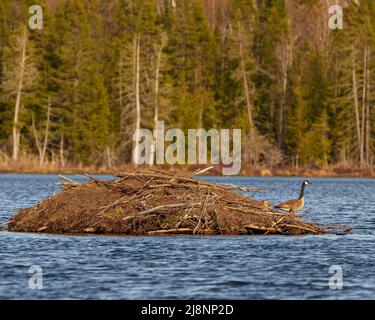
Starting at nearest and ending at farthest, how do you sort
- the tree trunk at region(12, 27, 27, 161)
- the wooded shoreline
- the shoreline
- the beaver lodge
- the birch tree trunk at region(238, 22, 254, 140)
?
the beaver lodge → the wooded shoreline → the shoreline → the tree trunk at region(12, 27, 27, 161) → the birch tree trunk at region(238, 22, 254, 140)

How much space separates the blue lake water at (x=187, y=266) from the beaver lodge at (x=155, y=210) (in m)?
0.42

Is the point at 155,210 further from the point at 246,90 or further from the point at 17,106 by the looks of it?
the point at 246,90

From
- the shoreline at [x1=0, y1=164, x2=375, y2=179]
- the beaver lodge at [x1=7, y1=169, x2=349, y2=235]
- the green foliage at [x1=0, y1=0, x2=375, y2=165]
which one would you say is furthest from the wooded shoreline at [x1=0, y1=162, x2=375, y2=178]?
the beaver lodge at [x1=7, y1=169, x2=349, y2=235]

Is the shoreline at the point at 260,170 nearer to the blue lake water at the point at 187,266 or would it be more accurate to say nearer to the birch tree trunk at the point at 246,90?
the birch tree trunk at the point at 246,90

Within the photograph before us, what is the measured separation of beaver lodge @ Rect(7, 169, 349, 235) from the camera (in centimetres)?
2694

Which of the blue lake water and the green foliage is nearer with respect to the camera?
the blue lake water

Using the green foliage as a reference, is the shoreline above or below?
below

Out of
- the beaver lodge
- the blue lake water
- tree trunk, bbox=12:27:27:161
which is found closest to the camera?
the blue lake water

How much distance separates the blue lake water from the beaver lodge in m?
0.42

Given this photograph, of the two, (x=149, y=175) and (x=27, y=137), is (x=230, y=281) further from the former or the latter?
(x=27, y=137)

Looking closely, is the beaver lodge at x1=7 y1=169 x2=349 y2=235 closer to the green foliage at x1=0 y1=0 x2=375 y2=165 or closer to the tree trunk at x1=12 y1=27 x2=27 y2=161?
the tree trunk at x1=12 y1=27 x2=27 y2=161

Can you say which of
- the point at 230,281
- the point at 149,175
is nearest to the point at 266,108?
the point at 149,175

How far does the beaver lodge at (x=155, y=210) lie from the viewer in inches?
1061

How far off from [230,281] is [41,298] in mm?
4257
